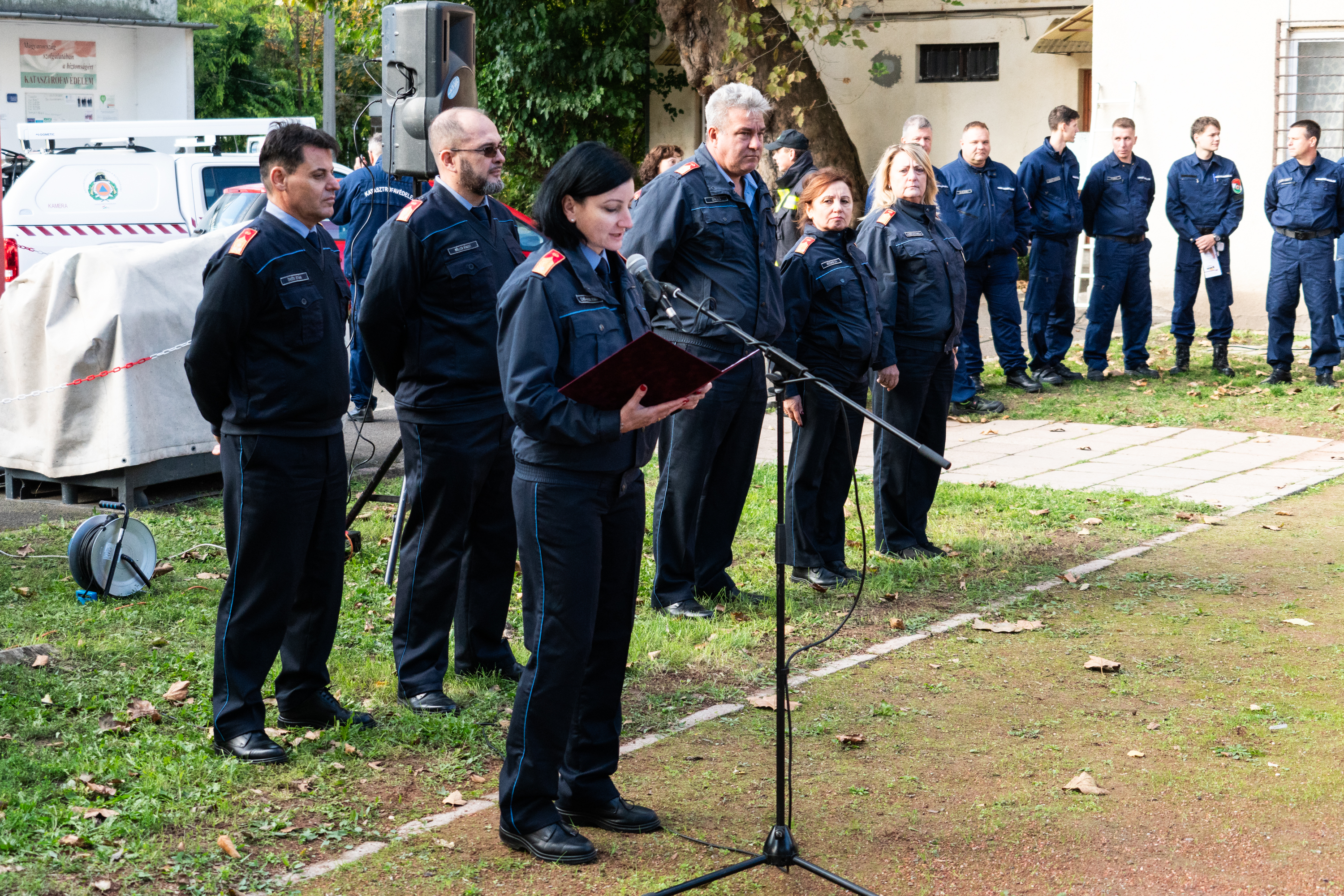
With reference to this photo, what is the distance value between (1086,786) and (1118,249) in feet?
31.5

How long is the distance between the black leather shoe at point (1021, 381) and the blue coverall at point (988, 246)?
4.9 inches

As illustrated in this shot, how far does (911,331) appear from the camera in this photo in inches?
291

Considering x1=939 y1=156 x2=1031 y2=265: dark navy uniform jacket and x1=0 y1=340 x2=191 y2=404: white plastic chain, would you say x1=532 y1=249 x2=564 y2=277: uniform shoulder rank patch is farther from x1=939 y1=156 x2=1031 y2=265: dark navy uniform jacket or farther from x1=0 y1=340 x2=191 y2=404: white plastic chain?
x1=939 y1=156 x2=1031 y2=265: dark navy uniform jacket

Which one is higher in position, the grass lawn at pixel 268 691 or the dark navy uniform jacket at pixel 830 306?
the dark navy uniform jacket at pixel 830 306

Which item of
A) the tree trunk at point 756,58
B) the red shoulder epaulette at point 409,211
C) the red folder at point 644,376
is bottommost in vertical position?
the red folder at point 644,376

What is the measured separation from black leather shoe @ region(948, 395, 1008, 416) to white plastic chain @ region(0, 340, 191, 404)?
628 cm

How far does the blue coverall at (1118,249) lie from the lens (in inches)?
519

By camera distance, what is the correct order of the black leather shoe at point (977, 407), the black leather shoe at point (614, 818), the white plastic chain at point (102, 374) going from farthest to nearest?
the black leather shoe at point (977, 407) → the white plastic chain at point (102, 374) → the black leather shoe at point (614, 818)

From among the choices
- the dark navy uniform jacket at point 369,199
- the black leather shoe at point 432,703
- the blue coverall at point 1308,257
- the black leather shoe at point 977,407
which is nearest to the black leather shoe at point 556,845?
the black leather shoe at point 432,703

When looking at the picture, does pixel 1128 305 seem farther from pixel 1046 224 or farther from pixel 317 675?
pixel 317 675

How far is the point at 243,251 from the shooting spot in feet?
15.5

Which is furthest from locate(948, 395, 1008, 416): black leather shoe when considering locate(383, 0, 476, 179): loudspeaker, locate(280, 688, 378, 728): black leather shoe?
locate(280, 688, 378, 728): black leather shoe

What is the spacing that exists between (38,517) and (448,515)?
4.44 m

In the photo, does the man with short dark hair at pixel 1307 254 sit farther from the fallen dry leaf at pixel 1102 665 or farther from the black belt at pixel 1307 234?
the fallen dry leaf at pixel 1102 665
